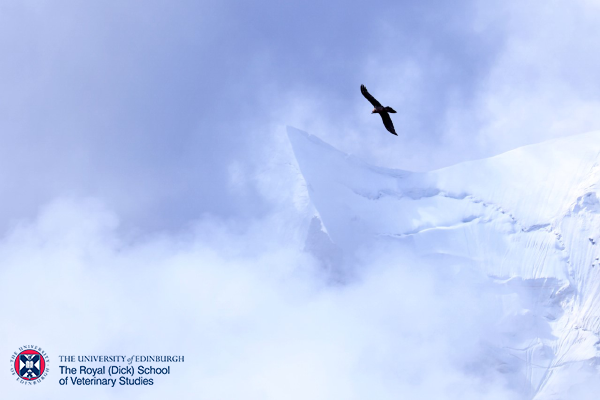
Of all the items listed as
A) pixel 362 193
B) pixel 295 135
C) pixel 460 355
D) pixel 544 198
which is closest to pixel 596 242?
pixel 544 198

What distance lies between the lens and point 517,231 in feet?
610

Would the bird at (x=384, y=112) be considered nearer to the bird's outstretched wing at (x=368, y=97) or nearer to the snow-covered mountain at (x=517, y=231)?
the bird's outstretched wing at (x=368, y=97)

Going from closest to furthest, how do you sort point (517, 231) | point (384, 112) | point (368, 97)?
point (384, 112) → point (368, 97) → point (517, 231)

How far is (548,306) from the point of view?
18450 centimetres

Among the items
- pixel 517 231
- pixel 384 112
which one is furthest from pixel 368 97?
pixel 517 231

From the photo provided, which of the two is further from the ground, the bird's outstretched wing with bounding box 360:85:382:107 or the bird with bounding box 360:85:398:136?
the bird's outstretched wing with bounding box 360:85:382:107

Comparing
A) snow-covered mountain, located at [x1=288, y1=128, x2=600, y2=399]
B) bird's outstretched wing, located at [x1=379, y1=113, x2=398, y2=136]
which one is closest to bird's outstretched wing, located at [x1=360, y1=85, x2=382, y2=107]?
bird's outstretched wing, located at [x1=379, y1=113, x2=398, y2=136]

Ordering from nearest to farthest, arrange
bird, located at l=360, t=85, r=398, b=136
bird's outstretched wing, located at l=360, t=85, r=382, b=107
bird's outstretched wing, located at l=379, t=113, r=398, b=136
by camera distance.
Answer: bird, located at l=360, t=85, r=398, b=136
bird's outstretched wing, located at l=379, t=113, r=398, b=136
bird's outstretched wing, located at l=360, t=85, r=382, b=107

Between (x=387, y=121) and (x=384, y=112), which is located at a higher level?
(x=384, y=112)

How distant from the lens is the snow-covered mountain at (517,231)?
183250mm

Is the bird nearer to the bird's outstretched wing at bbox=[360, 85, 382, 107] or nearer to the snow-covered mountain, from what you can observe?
the bird's outstretched wing at bbox=[360, 85, 382, 107]

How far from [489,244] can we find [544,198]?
18435 millimetres

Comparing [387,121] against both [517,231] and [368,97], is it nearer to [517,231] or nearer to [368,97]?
[368,97]

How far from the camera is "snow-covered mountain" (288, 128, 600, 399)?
183250 millimetres
